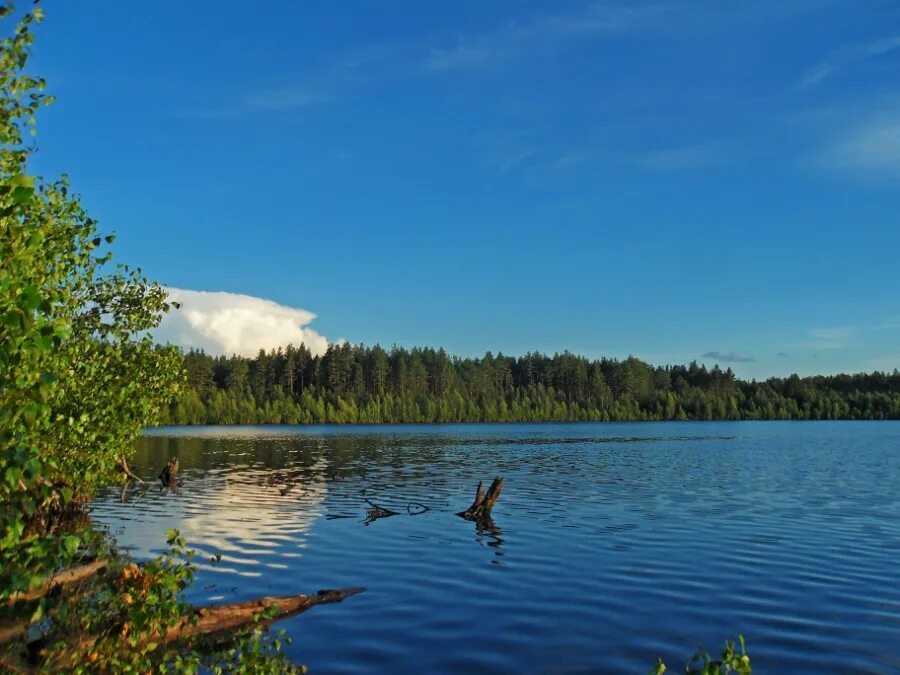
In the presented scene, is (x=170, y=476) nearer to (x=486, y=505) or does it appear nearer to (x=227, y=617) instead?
(x=486, y=505)

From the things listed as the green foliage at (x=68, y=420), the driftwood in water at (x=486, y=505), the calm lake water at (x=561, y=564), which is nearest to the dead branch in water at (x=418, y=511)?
the calm lake water at (x=561, y=564)

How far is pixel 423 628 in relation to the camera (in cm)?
2136

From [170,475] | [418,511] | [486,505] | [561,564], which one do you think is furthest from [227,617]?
[170,475]

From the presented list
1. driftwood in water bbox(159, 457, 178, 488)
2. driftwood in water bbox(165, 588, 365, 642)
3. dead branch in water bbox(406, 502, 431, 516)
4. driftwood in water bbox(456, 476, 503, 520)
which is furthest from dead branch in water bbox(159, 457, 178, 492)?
driftwood in water bbox(165, 588, 365, 642)

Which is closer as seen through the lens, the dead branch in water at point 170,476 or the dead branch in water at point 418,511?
the dead branch in water at point 418,511

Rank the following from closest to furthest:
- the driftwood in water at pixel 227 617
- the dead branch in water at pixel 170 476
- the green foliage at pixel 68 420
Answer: the green foliage at pixel 68 420 < the driftwood in water at pixel 227 617 < the dead branch in water at pixel 170 476

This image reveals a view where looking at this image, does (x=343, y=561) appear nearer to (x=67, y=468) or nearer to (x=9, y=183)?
(x=67, y=468)

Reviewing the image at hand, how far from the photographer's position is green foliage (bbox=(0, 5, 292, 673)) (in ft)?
22.2

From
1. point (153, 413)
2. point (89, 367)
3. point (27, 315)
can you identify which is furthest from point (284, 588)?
point (27, 315)

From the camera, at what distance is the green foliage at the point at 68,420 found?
677cm

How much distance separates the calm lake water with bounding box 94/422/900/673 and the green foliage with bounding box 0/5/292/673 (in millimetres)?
4811

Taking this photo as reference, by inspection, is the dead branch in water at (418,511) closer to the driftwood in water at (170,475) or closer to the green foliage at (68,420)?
the green foliage at (68,420)

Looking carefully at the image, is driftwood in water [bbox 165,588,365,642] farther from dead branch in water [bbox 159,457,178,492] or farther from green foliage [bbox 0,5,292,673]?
dead branch in water [bbox 159,457,178,492]

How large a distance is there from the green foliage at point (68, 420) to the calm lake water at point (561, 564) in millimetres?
4811
